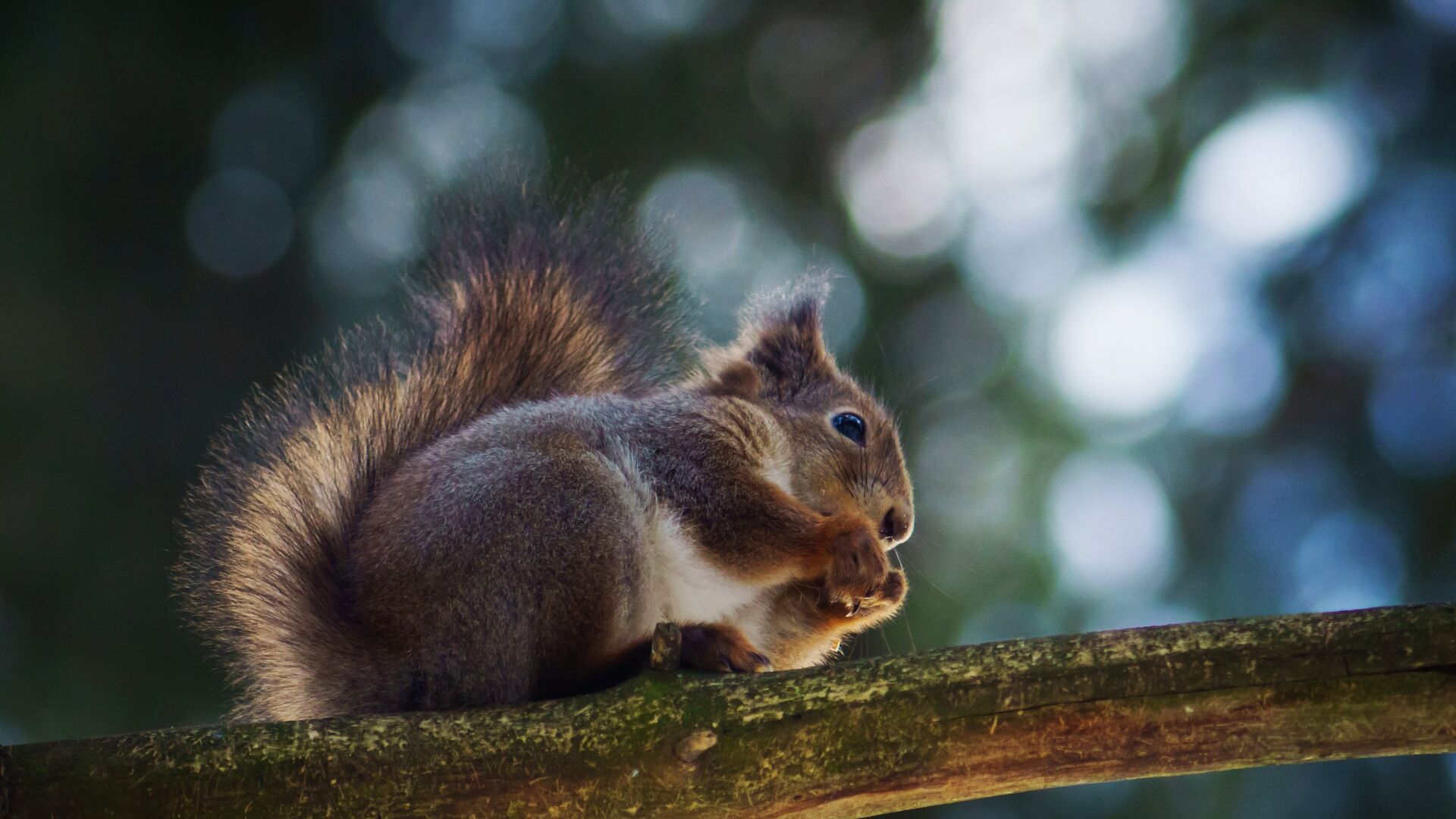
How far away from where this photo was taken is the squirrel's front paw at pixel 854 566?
1911 millimetres

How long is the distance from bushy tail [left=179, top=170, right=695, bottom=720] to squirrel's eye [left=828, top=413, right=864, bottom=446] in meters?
0.38

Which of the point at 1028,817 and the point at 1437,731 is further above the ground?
the point at 1028,817

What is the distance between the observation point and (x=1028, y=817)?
13.0 ft

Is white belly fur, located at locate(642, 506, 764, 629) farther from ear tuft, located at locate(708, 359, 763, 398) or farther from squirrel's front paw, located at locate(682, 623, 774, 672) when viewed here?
ear tuft, located at locate(708, 359, 763, 398)

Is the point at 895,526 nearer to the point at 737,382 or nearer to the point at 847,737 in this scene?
the point at 737,382

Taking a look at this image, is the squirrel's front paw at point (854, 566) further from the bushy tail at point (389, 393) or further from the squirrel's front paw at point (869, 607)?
the bushy tail at point (389, 393)

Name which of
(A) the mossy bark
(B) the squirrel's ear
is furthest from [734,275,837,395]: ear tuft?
(A) the mossy bark

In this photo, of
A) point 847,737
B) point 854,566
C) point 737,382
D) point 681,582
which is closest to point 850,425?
point 737,382

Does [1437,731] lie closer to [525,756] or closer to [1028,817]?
[525,756]

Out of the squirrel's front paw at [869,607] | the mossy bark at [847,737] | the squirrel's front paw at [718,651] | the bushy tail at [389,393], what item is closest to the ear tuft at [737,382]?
the bushy tail at [389,393]

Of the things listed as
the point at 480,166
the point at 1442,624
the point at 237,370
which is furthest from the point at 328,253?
the point at 1442,624

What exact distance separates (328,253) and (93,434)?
93cm

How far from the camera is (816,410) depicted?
2.44m

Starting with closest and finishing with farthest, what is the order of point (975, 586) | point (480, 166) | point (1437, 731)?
point (1437, 731) < point (480, 166) < point (975, 586)
